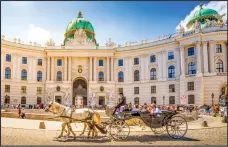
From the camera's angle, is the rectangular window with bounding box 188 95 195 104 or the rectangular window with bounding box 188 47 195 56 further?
the rectangular window with bounding box 188 47 195 56

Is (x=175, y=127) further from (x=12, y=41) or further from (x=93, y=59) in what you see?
(x=12, y=41)

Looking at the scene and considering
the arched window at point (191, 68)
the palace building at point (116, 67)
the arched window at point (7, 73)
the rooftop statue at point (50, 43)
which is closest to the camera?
the palace building at point (116, 67)

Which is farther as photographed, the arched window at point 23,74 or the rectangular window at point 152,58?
the arched window at point 23,74

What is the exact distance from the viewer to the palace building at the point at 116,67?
46.8 m

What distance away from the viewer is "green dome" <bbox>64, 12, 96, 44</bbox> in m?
64.3

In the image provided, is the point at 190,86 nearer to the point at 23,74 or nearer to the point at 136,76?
the point at 136,76

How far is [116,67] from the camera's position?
58.0 metres

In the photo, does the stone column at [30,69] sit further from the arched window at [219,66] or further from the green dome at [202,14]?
the arched window at [219,66]

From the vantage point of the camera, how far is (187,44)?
159ft

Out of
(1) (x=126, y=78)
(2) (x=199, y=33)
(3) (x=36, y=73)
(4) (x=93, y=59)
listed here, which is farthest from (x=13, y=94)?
(2) (x=199, y=33)

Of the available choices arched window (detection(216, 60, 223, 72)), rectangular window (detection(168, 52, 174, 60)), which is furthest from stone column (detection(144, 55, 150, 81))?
arched window (detection(216, 60, 223, 72))

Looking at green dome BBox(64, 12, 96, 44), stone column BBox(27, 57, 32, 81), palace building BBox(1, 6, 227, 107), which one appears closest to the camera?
palace building BBox(1, 6, 227, 107)

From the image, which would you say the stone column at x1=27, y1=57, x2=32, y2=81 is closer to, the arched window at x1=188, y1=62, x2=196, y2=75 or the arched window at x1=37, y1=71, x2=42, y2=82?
the arched window at x1=37, y1=71, x2=42, y2=82

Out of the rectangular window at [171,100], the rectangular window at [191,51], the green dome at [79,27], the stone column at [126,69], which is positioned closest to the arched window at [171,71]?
the rectangular window at [171,100]
